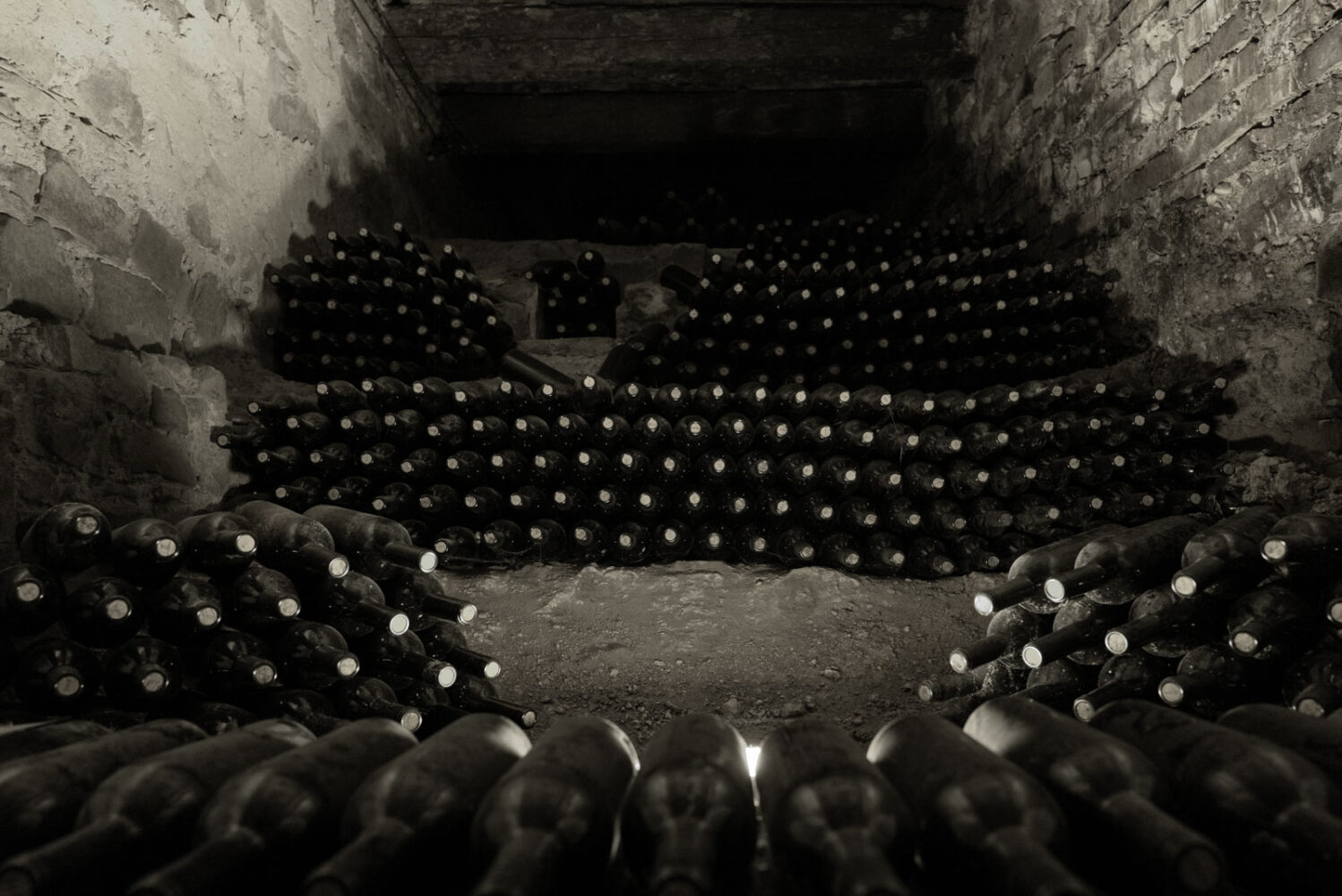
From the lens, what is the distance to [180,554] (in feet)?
5.97

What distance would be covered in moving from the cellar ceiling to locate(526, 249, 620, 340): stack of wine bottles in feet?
3.96

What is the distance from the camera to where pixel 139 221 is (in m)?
2.69

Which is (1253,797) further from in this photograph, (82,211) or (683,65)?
(683,65)

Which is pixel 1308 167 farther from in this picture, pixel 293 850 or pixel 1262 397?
pixel 293 850

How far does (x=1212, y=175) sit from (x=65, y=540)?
382cm

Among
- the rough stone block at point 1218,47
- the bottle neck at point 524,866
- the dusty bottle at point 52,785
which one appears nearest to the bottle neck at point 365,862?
the bottle neck at point 524,866

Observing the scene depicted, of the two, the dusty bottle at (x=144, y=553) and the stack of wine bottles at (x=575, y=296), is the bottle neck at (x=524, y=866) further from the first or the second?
the stack of wine bottles at (x=575, y=296)

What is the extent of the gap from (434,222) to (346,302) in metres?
2.52

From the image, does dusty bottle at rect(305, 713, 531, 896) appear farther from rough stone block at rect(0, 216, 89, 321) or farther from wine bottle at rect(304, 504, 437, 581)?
rough stone block at rect(0, 216, 89, 321)

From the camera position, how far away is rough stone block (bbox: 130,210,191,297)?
2.69m

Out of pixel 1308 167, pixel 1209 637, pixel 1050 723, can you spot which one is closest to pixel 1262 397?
pixel 1308 167

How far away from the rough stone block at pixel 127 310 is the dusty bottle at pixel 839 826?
2.65m

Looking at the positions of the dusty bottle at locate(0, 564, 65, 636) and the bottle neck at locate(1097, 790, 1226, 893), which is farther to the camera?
the dusty bottle at locate(0, 564, 65, 636)

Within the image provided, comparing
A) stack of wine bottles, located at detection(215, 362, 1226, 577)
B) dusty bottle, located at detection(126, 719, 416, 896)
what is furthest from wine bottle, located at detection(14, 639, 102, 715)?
stack of wine bottles, located at detection(215, 362, 1226, 577)
